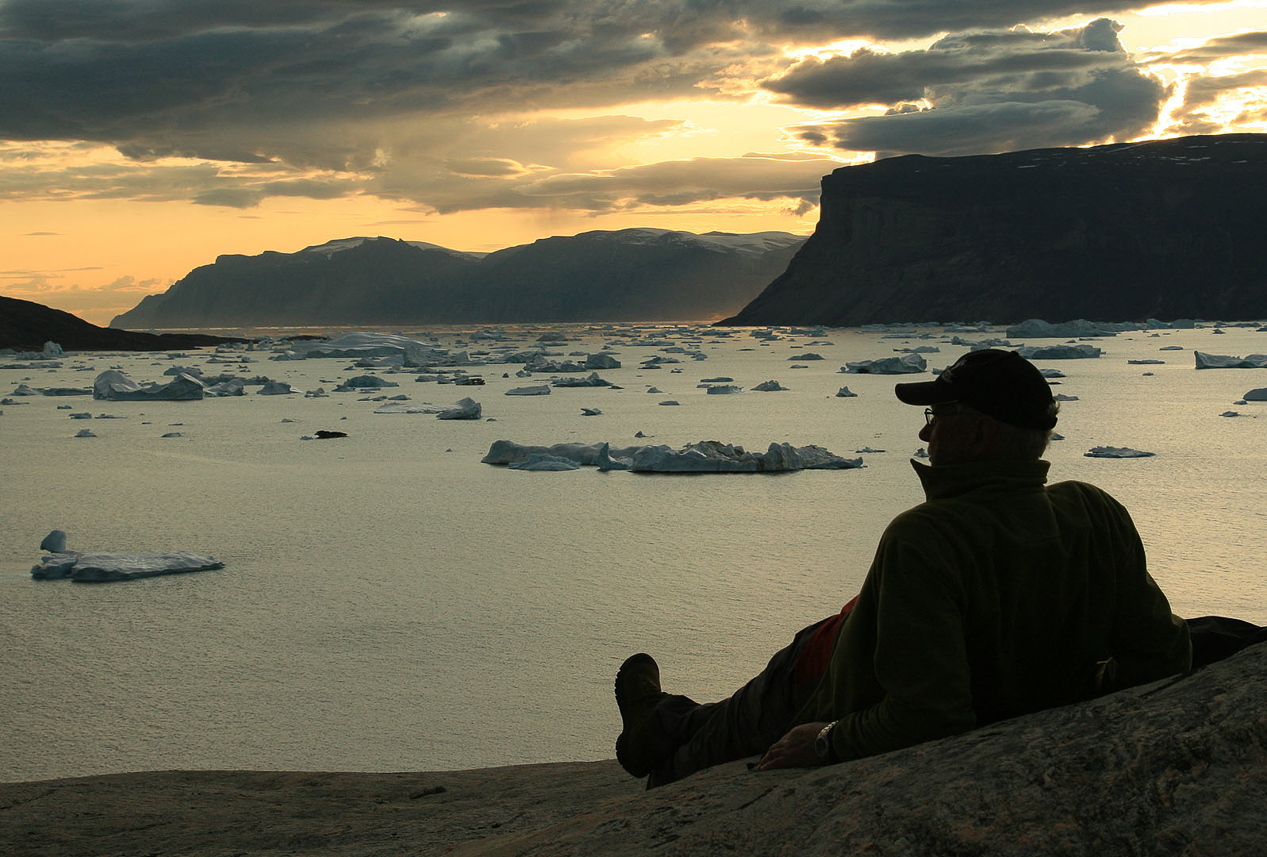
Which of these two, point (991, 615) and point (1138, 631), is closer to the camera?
point (991, 615)

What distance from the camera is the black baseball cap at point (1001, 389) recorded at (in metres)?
1.58

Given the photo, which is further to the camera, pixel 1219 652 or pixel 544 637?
pixel 544 637

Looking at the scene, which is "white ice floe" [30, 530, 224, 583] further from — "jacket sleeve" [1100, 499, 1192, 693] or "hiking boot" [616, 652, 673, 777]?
"jacket sleeve" [1100, 499, 1192, 693]

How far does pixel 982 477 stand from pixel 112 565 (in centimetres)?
423

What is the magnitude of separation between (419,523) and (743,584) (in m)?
2.24

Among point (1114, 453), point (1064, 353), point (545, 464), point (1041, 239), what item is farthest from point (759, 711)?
point (1041, 239)

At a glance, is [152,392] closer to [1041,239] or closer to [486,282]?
[1041,239]

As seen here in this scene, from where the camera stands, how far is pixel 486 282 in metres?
144

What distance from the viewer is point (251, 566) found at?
5.01 m

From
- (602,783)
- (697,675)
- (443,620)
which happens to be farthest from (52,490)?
(602,783)

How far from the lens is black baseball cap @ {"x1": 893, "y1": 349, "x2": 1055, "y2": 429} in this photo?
62.4 inches

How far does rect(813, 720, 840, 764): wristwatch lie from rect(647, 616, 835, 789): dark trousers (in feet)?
0.63

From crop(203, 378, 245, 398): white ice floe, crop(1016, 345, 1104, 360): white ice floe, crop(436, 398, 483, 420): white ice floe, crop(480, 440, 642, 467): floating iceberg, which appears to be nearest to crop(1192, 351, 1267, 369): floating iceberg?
crop(1016, 345, 1104, 360): white ice floe

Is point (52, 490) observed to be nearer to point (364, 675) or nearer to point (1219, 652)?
point (364, 675)
